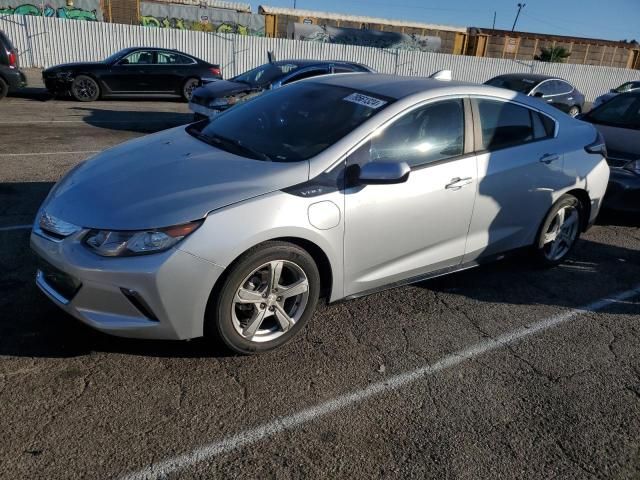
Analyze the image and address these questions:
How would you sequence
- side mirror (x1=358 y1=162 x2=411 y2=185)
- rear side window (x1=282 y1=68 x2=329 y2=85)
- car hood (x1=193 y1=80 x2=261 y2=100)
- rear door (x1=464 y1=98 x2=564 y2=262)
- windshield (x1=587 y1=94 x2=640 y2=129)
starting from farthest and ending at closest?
rear side window (x1=282 y1=68 x2=329 y2=85)
car hood (x1=193 y1=80 x2=261 y2=100)
windshield (x1=587 y1=94 x2=640 y2=129)
rear door (x1=464 y1=98 x2=564 y2=262)
side mirror (x1=358 y1=162 x2=411 y2=185)

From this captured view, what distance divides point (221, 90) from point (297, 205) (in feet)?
24.9

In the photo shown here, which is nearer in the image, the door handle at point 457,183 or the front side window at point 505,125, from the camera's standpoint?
the door handle at point 457,183

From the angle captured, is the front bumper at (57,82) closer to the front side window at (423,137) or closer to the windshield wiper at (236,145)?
the windshield wiper at (236,145)

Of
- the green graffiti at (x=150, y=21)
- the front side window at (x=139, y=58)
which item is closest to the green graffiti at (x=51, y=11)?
the green graffiti at (x=150, y=21)

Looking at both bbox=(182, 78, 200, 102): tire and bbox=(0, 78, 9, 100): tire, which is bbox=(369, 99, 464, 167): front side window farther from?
bbox=(182, 78, 200, 102): tire

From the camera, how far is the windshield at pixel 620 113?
6586 mm

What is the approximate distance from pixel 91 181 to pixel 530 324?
10.2 ft

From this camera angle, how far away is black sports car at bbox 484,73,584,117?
1344 cm

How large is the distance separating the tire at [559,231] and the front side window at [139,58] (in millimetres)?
12636

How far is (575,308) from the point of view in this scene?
4160mm

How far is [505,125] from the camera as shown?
412cm

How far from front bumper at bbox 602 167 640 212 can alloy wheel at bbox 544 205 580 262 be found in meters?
1.26

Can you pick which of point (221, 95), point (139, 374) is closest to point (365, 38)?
point (221, 95)

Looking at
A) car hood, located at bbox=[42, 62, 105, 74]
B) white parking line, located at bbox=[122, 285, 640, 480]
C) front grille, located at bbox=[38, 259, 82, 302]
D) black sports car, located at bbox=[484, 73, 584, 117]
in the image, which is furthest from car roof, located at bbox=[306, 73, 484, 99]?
car hood, located at bbox=[42, 62, 105, 74]
